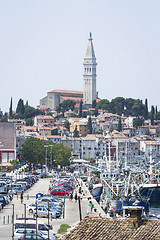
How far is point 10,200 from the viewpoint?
188 ft

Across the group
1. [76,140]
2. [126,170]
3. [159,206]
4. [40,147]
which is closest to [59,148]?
[40,147]

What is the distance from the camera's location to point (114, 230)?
2130 cm

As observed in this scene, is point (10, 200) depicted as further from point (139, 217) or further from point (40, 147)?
point (40, 147)

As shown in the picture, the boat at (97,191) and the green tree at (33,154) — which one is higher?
the green tree at (33,154)

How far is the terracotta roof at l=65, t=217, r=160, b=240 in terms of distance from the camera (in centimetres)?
2086

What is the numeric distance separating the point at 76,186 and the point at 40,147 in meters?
47.3

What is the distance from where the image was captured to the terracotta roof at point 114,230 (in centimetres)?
2086

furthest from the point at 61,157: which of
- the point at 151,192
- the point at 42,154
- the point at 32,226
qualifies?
the point at 32,226

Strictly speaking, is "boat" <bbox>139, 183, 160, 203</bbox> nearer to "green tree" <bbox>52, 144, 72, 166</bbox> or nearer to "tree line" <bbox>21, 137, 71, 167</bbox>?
"tree line" <bbox>21, 137, 71, 167</bbox>

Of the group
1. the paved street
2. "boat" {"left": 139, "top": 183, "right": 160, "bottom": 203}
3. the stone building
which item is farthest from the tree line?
the paved street

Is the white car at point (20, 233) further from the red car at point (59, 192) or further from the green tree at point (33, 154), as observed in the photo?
the green tree at point (33, 154)

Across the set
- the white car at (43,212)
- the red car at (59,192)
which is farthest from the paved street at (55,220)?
the red car at (59,192)

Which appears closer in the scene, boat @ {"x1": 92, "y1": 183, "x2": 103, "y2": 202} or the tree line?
boat @ {"x1": 92, "y1": 183, "x2": 103, "y2": 202}

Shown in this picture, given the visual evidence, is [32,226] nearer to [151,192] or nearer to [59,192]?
[59,192]
